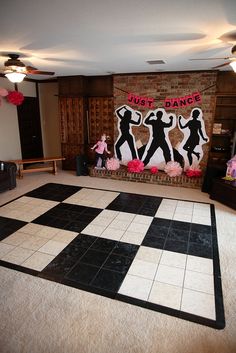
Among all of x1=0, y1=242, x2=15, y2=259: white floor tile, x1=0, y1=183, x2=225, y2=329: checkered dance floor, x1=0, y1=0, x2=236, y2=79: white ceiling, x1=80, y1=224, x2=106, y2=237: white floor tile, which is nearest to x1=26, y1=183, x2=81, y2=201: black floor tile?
x1=0, y1=183, x2=225, y2=329: checkered dance floor

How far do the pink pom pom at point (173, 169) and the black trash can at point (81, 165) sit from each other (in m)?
2.08

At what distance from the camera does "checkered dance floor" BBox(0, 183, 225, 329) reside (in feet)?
7.24

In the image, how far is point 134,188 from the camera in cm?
516

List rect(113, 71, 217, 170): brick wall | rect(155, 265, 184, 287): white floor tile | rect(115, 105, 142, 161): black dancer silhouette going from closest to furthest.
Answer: rect(155, 265, 184, 287): white floor tile
rect(113, 71, 217, 170): brick wall
rect(115, 105, 142, 161): black dancer silhouette

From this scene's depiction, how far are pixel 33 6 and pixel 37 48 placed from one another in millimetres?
1422

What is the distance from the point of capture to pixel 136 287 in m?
2.29

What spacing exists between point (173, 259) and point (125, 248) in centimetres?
60

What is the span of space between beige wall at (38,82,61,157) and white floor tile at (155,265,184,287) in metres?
5.75

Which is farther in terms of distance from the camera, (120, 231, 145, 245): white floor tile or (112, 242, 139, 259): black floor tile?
(120, 231, 145, 245): white floor tile

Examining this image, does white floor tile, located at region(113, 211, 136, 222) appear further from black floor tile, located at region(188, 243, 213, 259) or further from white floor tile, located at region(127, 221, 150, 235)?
black floor tile, located at region(188, 243, 213, 259)

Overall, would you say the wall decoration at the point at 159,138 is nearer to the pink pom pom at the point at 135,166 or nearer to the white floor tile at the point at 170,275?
the pink pom pom at the point at 135,166

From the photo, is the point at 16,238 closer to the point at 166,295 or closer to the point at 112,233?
the point at 112,233

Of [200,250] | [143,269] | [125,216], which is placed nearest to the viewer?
[143,269]

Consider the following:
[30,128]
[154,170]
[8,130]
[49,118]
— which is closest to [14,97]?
[8,130]
